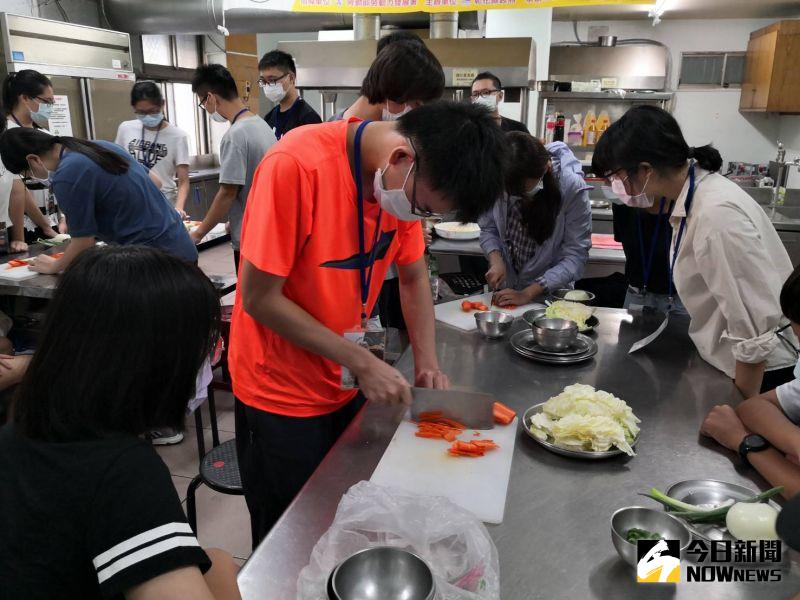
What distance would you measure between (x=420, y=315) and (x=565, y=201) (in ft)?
3.93

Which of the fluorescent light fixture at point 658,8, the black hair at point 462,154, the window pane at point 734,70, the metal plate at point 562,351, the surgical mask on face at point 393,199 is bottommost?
the metal plate at point 562,351

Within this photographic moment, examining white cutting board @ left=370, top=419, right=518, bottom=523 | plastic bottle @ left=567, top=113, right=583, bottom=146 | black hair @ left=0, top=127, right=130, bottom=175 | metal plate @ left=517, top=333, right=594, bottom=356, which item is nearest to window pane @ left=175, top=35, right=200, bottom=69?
plastic bottle @ left=567, top=113, right=583, bottom=146

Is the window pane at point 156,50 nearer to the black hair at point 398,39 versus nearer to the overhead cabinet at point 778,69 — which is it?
the black hair at point 398,39

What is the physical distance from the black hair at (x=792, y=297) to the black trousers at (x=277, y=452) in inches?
43.7

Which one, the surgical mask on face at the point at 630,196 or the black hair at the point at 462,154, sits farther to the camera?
the surgical mask on face at the point at 630,196

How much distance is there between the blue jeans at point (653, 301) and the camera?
2.45 m

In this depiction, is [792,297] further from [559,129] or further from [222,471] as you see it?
[559,129]

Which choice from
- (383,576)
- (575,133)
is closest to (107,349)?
(383,576)

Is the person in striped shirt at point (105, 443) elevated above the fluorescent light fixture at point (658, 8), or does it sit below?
below

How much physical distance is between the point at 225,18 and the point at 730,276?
573cm

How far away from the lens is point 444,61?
4.87m

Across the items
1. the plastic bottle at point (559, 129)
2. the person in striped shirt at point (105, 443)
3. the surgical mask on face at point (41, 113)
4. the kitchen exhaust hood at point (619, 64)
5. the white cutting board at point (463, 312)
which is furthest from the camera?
the kitchen exhaust hood at point (619, 64)

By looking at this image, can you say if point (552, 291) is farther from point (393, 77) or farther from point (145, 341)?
point (145, 341)

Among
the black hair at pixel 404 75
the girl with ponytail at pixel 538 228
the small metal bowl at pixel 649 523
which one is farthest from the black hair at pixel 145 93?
the small metal bowl at pixel 649 523
